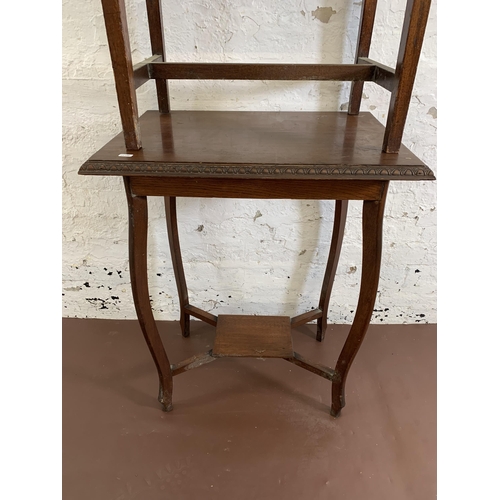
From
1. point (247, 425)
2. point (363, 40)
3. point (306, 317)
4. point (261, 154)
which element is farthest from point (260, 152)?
point (247, 425)

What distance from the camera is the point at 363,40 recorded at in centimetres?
154

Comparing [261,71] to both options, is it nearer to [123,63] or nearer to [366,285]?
[123,63]

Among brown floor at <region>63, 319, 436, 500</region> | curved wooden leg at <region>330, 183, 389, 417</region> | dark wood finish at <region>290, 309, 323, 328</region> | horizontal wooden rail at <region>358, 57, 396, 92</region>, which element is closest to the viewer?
horizontal wooden rail at <region>358, 57, 396, 92</region>

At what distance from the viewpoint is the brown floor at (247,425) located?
4.83 feet

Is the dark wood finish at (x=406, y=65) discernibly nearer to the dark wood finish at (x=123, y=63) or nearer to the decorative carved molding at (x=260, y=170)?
the decorative carved molding at (x=260, y=170)

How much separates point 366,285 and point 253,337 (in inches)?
22.3

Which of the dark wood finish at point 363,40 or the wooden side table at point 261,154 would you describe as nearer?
the wooden side table at point 261,154

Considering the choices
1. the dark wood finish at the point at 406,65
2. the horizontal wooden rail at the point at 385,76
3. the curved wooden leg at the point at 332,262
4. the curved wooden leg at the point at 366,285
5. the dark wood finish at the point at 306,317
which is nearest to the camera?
the dark wood finish at the point at 406,65

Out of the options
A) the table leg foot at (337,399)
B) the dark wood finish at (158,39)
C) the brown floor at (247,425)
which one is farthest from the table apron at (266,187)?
the brown floor at (247,425)

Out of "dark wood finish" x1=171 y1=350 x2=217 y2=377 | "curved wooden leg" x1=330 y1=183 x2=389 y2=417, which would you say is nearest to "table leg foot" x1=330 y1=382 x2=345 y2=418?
"curved wooden leg" x1=330 y1=183 x2=389 y2=417

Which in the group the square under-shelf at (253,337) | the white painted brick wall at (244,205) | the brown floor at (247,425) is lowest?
the brown floor at (247,425)

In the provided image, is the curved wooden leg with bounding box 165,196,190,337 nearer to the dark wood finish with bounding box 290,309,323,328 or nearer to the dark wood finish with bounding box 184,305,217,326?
the dark wood finish with bounding box 184,305,217,326

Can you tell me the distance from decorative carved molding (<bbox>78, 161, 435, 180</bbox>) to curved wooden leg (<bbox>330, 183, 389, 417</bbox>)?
11cm

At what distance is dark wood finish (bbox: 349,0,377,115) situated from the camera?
1495 millimetres
